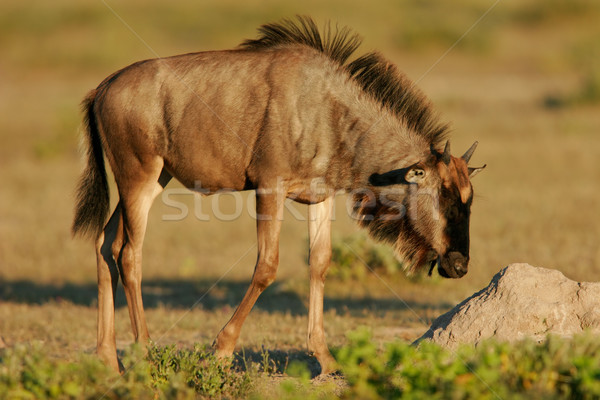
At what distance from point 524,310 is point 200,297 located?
546cm

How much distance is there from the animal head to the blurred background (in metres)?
0.88

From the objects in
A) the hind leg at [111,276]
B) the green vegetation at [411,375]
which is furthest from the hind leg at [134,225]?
the green vegetation at [411,375]

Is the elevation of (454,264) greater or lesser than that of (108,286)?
greater

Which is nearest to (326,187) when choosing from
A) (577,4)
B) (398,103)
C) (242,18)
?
(398,103)

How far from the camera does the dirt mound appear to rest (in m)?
5.09

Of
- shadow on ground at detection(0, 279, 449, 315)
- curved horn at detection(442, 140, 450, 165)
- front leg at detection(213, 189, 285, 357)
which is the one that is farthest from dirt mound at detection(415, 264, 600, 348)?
shadow on ground at detection(0, 279, 449, 315)

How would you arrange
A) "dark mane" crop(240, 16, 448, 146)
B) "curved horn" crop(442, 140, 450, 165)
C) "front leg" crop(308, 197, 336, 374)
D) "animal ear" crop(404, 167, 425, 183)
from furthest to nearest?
1. "front leg" crop(308, 197, 336, 374)
2. "dark mane" crop(240, 16, 448, 146)
3. "animal ear" crop(404, 167, 425, 183)
4. "curved horn" crop(442, 140, 450, 165)

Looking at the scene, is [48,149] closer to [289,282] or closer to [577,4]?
[289,282]

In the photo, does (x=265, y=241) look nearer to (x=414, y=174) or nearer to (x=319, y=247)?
(x=319, y=247)

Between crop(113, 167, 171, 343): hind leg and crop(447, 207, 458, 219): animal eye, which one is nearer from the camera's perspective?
crop(447, 207, 458, 219): animal eye

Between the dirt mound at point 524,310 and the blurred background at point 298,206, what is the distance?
1.24 meters

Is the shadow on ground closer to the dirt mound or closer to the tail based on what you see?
the tail

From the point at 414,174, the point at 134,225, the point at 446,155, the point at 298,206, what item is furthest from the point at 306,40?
the point at 298,206

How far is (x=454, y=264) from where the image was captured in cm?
557
